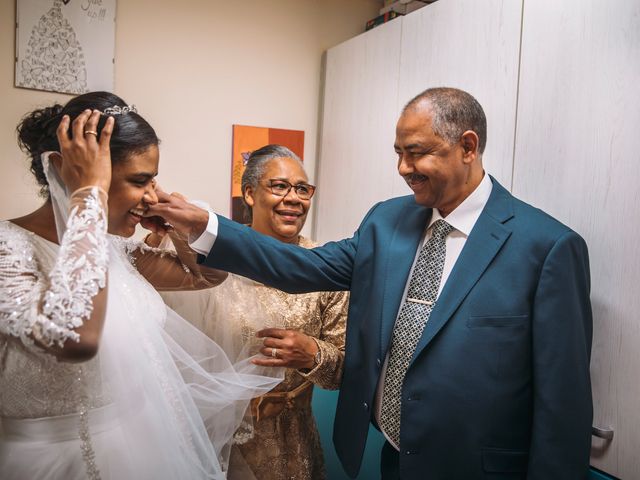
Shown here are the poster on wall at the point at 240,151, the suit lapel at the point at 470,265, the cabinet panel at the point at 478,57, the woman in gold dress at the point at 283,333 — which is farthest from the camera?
the poster on wall at the point at 240,151

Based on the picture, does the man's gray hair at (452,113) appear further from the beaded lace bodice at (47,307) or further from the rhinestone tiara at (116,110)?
the beaded lace bodice at (47,307)

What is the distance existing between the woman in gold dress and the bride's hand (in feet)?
1.99

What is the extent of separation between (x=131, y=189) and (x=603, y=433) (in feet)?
4.31

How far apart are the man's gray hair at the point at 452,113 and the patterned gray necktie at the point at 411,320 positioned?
239mm

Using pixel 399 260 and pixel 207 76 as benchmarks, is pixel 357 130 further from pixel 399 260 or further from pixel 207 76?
pixel 399 260

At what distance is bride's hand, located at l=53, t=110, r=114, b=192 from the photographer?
110 cm

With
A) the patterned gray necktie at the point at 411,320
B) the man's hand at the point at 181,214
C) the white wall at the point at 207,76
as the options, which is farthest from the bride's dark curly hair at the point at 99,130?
the white wall at the point at 207,76

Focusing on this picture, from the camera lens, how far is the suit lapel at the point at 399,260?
1460mm

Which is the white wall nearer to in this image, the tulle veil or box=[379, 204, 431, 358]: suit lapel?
the tulle veil

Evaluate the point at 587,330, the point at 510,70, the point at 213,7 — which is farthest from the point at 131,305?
the point at 213,7

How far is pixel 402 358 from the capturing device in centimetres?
145

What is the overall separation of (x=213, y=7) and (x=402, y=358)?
192 centimetres

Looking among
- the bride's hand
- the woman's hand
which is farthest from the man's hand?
the woman's hand

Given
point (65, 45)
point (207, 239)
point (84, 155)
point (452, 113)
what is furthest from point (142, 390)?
point (65, 45)
